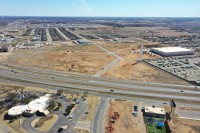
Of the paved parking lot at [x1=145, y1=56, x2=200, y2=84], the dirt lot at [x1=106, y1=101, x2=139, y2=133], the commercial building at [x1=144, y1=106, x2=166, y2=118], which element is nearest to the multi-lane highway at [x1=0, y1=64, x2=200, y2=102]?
the dirt lot at [x1=106, y1=101, x2=139, y2=133]

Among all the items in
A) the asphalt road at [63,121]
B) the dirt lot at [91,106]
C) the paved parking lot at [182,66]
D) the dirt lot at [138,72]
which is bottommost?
the asphalt road at [63,121]

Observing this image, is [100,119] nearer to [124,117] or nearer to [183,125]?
[124,117]

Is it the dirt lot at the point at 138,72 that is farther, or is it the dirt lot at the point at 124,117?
the dirt lot at the point at 138,72

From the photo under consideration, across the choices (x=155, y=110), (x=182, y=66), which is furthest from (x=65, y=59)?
(x=155, y=110)

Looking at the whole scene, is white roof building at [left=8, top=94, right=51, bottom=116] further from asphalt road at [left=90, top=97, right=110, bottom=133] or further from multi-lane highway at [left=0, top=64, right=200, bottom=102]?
multi-lane highway at [left=0, top=64, right=200, bottom=102]

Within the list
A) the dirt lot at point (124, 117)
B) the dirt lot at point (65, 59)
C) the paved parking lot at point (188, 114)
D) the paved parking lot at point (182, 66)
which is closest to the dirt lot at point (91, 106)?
the dirt lot at point (124, 117)

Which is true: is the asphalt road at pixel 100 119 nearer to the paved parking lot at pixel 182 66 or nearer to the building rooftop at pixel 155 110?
the building rooftop at pixel 155 110
